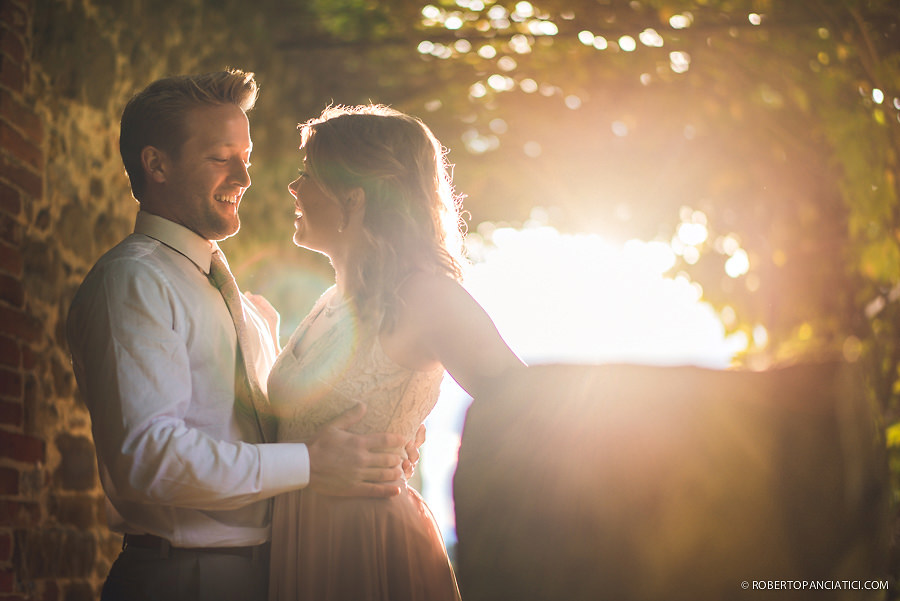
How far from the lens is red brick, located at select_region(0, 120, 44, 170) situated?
7.21 ft

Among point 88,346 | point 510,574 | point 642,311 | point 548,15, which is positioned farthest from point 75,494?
point 642,311

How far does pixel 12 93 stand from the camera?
2256 millimetres

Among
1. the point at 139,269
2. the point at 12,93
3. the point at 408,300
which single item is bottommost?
the point at 408,300

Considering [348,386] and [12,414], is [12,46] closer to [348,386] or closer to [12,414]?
[12,414]

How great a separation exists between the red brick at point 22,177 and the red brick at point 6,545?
3.18 feet

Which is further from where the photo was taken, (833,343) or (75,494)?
(833,343)

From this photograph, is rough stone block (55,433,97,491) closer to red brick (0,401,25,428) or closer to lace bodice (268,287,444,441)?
red brick (0,401,25,428)

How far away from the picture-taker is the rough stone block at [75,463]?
8.13 ft

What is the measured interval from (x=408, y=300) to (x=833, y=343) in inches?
146

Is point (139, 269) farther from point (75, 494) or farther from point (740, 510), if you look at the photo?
point (740, 510)

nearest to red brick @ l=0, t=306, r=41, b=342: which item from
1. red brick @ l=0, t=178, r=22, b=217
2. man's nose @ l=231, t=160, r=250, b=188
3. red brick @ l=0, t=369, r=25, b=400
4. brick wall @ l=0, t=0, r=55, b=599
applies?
brick wall @ l=0, t=0, r=55, b=599

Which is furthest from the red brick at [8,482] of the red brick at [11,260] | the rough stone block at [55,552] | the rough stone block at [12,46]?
the rough stone block at [12,46]

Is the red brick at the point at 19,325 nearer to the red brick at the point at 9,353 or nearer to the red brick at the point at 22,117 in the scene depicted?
the red brick at the point at 9,353

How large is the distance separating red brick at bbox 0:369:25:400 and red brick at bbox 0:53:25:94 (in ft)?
2.65
